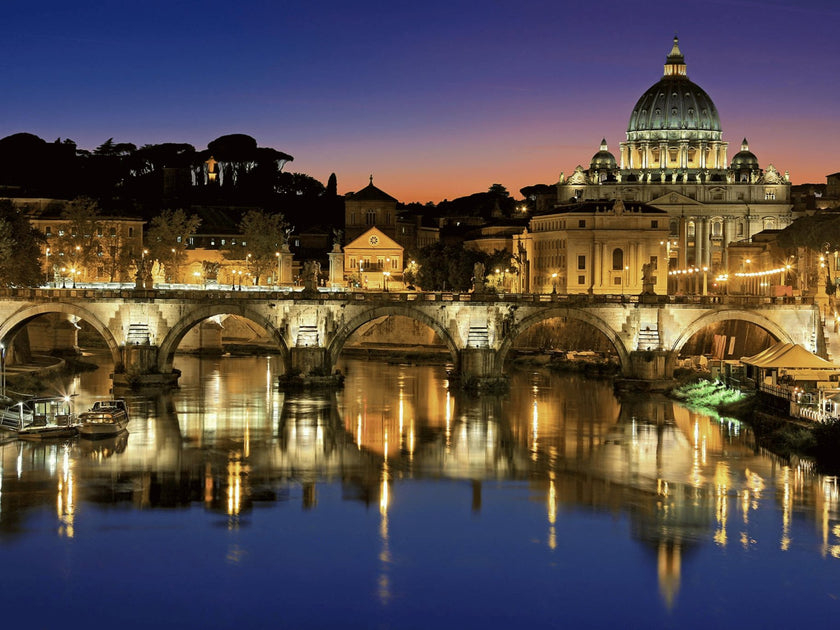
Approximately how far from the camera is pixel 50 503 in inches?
1590

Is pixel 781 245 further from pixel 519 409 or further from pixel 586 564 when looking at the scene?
pixel 586 564

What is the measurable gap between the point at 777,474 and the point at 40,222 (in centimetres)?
8240

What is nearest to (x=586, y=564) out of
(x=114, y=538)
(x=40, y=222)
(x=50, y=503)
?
(x=114, y=538)

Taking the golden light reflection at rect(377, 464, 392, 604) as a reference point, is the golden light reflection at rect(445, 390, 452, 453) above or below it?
above

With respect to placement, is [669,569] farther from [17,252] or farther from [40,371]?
[17,252]

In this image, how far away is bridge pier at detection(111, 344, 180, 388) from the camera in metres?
68.7

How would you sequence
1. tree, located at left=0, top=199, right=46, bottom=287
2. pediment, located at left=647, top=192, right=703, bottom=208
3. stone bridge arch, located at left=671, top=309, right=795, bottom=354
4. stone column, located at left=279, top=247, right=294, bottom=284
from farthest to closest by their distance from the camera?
pediment, located at left=647, top=192, right=703, bottom=208
stone column, located at left=279, top=247, right=294, bottom=284
tree, located at left=0, top=199, right=46, bottom=287
stone bridge arch, located at left=671, top=309, right=795, bottom=354

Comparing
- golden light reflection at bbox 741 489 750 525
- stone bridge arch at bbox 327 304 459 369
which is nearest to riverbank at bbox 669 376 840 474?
golden light reflection at bbox 741 489 750 525

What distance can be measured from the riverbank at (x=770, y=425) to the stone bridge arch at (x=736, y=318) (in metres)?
2.32

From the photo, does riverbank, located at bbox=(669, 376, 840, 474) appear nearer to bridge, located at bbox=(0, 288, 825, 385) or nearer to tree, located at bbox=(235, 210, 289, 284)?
bridge, located at bbox=(0, 288, 825, 385)

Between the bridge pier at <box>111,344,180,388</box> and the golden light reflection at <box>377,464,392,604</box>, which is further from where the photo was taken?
the bridge pier at <box>111,344,180,388</box>

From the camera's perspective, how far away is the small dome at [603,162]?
164 metres

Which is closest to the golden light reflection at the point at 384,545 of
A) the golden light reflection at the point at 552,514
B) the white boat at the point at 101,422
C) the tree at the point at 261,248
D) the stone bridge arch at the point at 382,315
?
the golden light reflection at the point at 552,514

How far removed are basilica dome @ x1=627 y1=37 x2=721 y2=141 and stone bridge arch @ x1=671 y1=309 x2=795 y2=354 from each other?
10082 cm
